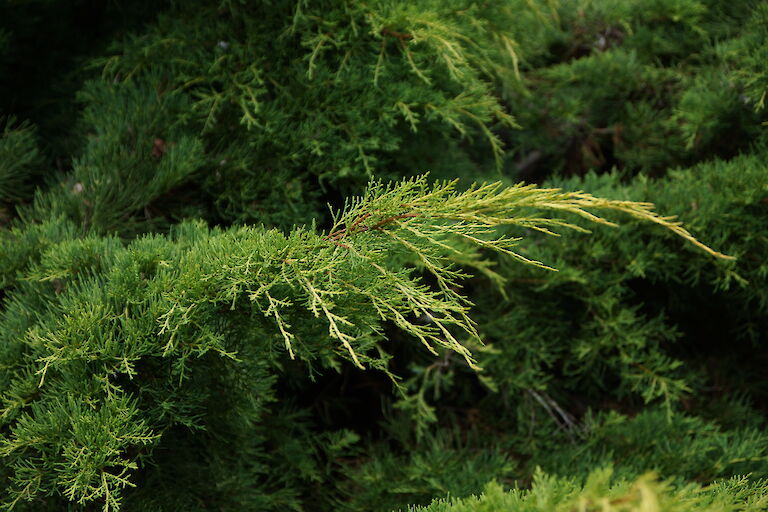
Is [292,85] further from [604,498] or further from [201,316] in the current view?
[604,498]

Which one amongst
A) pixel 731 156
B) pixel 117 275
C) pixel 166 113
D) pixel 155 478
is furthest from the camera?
pixel 731 156

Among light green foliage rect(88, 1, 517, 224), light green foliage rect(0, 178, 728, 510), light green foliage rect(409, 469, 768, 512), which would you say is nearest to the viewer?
light green foliage rect(409, 469, 768, 512)

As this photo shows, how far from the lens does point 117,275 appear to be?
1.20 m

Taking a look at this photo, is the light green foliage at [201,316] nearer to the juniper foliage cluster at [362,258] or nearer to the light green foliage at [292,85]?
the juniper foliage cluster at [362,258]

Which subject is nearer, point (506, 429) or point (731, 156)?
point (506, 429)

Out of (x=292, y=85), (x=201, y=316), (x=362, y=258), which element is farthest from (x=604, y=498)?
(x=292, y=85)

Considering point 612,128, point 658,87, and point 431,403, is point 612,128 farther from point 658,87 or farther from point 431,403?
point 431,403

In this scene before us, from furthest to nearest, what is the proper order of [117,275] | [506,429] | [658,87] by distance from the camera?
1. [658,87]
2. [506,429]
3. [117,275]

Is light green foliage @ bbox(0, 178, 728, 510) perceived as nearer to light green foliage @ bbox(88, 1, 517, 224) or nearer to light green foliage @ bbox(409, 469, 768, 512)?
light green foliage @ bbox(409, 469, 768, 512)

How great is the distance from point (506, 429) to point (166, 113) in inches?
50.9

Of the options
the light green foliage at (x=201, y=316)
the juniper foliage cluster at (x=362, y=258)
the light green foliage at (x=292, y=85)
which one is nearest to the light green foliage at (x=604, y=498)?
the juniper foliage cluster at (x=362, y=258)

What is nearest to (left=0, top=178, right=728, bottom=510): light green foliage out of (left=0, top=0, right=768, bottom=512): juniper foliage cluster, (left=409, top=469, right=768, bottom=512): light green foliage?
(left=0, top=0, right=768, bottom=512): juniper foliage cluster

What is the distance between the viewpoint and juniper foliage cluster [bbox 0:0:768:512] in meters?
1.12

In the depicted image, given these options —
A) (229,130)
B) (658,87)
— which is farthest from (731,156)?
(229,130)
